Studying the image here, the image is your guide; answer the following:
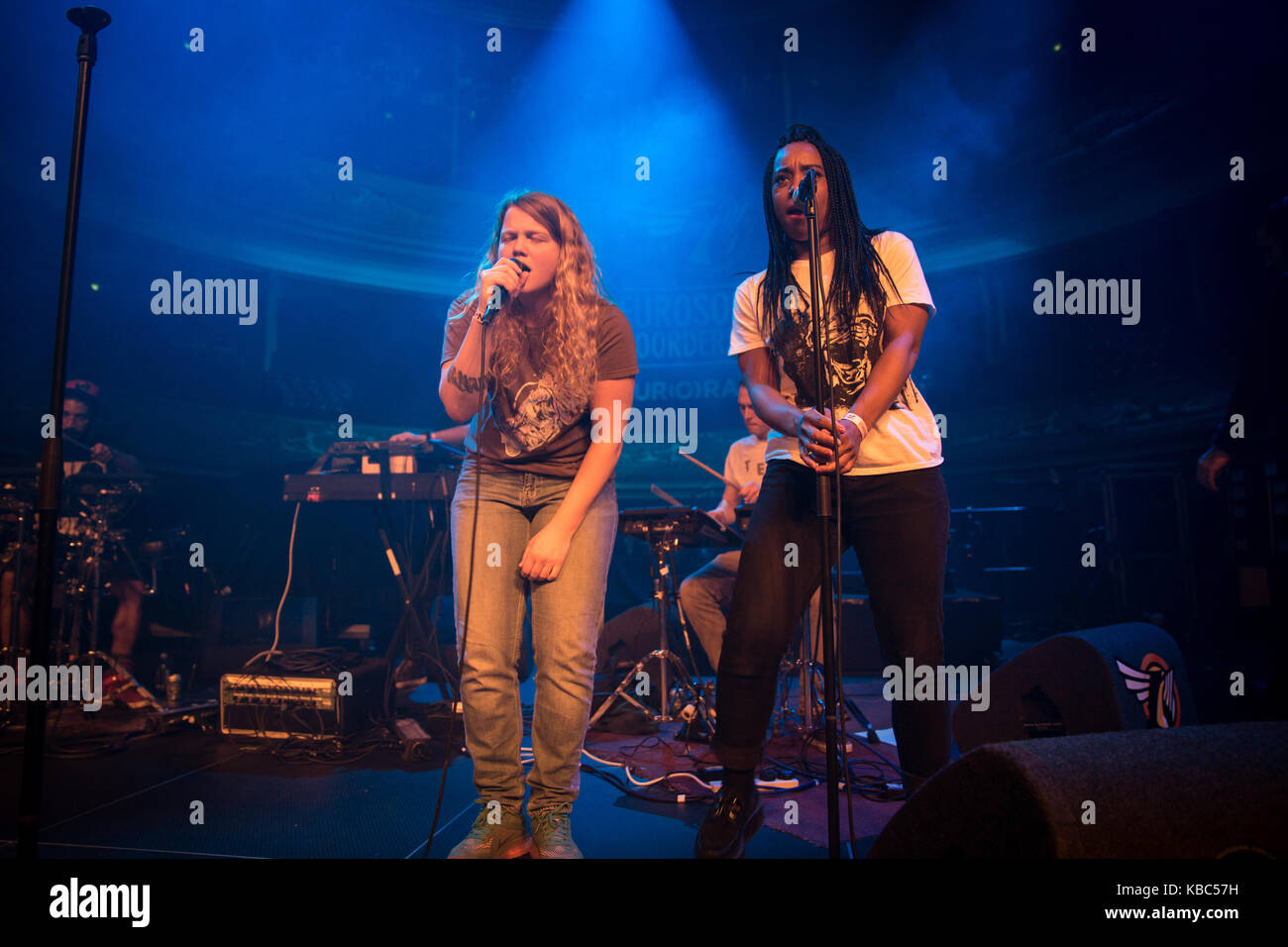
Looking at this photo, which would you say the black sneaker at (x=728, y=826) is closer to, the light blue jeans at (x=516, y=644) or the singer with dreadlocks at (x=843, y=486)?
the singer with dreadlocks at (x=843, y=486)

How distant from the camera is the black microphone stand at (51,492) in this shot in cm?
148

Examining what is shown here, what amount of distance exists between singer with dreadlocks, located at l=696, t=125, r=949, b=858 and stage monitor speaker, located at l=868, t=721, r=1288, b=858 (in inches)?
27.1

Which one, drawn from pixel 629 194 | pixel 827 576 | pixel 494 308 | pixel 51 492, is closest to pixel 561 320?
pixel 494 308

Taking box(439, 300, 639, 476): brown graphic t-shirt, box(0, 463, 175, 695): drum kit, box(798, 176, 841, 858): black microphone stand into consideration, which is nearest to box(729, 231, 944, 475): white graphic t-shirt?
box(798, 176, 841, 858): black microphone stand

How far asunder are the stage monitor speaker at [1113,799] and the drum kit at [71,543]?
465cm

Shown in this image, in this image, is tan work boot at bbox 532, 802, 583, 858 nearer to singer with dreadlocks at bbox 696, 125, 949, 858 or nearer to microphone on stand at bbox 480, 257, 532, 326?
singer with dreadlocks at bbox 696, 125, 949, 858

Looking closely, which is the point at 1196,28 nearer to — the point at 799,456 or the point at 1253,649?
the point at 1253,649

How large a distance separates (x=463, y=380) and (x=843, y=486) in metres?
1.11

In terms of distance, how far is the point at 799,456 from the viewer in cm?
195

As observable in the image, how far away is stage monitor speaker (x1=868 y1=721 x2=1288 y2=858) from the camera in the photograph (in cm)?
100

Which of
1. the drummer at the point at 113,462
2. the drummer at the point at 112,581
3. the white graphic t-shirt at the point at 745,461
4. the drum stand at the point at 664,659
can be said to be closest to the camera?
the drum stand at the point at 664,659

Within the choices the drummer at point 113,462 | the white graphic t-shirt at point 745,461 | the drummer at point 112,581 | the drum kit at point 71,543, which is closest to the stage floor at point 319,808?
the drum kit at point 71,543
